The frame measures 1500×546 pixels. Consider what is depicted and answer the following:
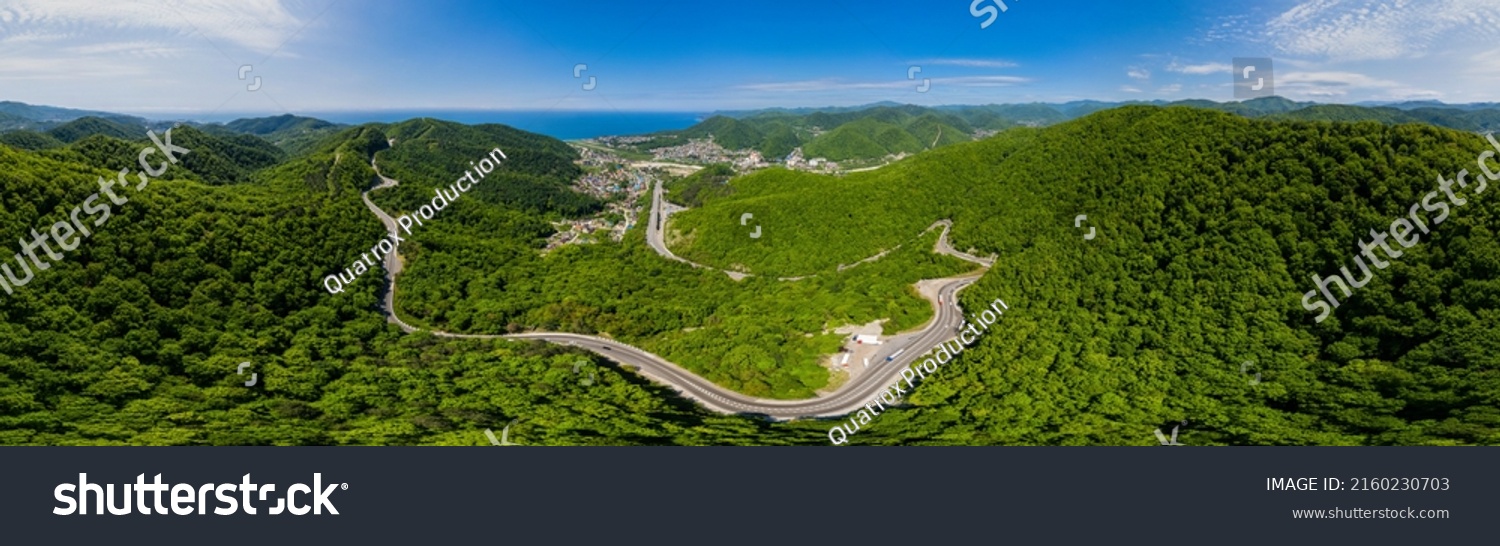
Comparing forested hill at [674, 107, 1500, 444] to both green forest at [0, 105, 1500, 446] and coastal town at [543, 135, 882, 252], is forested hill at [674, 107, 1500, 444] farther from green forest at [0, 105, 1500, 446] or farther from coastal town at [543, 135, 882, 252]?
coastal town at [543, 135, 882, 252]

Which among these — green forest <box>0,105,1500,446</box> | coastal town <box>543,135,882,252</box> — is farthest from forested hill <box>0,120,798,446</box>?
coastal town <box>543,135,882,252</box>

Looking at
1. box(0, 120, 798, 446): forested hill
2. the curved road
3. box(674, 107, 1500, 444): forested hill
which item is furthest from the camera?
the curved road

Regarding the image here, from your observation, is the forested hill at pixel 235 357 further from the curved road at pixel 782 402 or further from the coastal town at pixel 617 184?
the coastal town at pixel 617 184

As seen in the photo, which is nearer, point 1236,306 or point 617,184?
point 1236,306

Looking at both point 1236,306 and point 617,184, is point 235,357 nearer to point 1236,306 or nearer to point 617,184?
point 1236,306

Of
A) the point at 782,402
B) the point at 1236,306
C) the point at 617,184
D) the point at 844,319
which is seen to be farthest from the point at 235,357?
the point at 617,184

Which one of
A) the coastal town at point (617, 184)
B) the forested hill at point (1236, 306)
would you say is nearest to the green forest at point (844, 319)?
the forested hill at point (1236, 306)

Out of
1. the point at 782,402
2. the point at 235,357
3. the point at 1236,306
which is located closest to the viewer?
the point at 782,402
